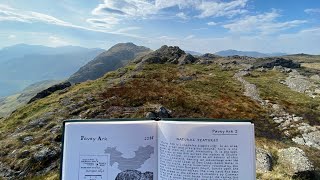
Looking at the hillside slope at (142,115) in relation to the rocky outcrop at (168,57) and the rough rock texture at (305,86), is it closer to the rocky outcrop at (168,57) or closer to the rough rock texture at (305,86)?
the rough rock texture at (305,86)

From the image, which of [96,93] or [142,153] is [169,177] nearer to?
[142,153]

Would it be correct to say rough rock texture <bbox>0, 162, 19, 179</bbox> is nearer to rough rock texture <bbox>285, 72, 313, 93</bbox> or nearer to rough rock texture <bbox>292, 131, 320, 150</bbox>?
rough rock texture <bbox>292, 131, 320, 150</bbox>

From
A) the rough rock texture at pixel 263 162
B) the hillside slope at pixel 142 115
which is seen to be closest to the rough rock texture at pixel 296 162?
the hillside slope at pixel 142 115

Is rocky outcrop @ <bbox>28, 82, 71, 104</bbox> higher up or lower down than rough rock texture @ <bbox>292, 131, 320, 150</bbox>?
lower down

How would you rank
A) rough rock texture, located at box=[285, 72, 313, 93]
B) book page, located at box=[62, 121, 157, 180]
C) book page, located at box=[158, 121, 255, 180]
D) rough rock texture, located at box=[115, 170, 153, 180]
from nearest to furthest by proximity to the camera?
book page, located at box=[158, 121, 255, 180] → book page, located at box=[62, 121, 157, 180] → rough rock texture, located at box=[115, 170, 153, 180] → rough rock texture, located at box=[285, 72, 313, 93]

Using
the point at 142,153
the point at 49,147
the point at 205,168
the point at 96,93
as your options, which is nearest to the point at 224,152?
the point at 205,168

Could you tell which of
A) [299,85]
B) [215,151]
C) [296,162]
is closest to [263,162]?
[296,162]

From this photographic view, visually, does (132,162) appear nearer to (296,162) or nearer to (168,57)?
(296,162)

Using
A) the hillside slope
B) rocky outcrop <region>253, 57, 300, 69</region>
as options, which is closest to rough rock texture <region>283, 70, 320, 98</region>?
the hillside slope
